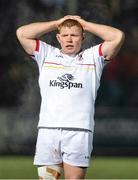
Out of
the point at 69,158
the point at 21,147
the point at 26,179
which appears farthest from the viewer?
the point at 21,147

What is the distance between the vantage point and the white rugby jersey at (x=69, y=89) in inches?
304

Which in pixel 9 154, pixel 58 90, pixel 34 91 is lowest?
pixel 9 154

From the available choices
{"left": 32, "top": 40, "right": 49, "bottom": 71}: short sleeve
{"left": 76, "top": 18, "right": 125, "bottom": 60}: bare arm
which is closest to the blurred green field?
{"left": 32, "top": 40, "right": 49, "bottom": 71}: short sleeve

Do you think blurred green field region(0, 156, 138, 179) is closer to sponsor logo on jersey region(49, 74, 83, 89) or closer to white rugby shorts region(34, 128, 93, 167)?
white rugby shorts region(34, 128, 93, 167)

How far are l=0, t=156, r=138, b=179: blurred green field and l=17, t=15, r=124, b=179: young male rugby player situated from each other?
19.1ft

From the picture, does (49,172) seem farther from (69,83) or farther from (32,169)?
(32,169)

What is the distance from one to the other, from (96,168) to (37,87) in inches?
116

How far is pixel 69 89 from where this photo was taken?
7742 mm

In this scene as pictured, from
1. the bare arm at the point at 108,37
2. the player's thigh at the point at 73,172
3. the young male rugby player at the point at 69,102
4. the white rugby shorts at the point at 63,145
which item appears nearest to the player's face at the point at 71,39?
the young male rugby player at the point at 69,102

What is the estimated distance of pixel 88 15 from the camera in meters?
15.3

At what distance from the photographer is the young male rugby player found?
771cm

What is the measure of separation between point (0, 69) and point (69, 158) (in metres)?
11.3

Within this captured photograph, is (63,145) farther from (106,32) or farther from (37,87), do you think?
(37,87)

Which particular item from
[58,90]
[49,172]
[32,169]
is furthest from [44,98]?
[32,169]
